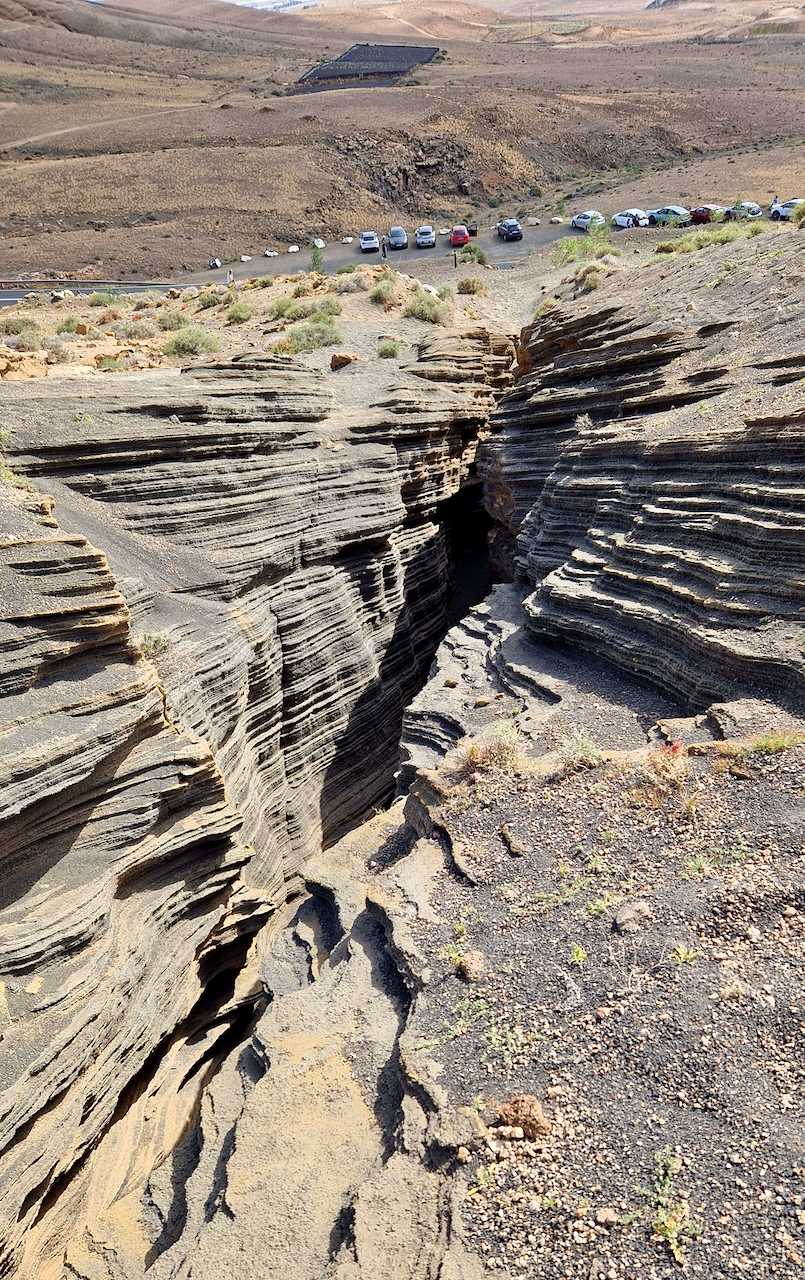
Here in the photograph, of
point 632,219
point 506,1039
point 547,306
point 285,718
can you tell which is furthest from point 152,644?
point 632,219

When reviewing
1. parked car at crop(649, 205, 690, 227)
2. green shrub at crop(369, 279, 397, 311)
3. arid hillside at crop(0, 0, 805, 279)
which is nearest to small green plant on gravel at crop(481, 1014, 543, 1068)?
green shrub at crop(369, 279, 397, 311)

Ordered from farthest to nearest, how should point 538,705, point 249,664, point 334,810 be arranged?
1. point 334,810
2. point 249,664
3. point 538,705

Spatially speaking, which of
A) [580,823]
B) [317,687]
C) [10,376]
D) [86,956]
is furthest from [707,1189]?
[10,376]

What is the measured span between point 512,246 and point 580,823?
4285cm

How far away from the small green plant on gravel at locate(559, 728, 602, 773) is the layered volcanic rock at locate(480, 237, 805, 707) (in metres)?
1.63

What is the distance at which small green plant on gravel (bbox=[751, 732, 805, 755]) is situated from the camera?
26.9ft

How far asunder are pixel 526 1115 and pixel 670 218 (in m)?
45.0

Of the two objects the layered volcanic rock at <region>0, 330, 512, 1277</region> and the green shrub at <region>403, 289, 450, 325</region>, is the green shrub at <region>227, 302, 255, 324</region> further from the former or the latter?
the layered volcanic rock at <region>0, 330, 512, 1277</region>

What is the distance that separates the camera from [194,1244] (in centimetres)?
634

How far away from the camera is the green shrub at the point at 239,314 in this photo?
25.9m

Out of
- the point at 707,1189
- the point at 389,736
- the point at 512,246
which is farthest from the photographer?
the point at 512,246

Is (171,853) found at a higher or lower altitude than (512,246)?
lower

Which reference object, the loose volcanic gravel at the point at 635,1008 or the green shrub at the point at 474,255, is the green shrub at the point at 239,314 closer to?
the green shrub at the point at 474,255

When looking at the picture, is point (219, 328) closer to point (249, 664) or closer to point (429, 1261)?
point (249, 664)
